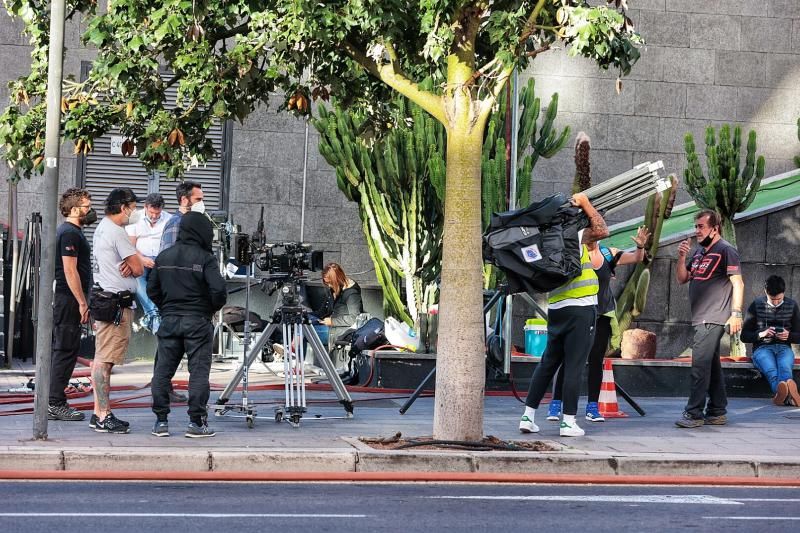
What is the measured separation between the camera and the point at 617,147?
2102cm

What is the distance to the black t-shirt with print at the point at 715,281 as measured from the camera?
1213 centimetres

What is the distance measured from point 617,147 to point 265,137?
5502mm

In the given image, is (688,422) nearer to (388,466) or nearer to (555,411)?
(555,411)

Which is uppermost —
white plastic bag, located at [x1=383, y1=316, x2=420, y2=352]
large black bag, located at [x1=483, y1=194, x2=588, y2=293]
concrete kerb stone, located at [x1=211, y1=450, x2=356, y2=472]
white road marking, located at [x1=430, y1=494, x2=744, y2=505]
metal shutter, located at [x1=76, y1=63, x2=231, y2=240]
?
metal shutter, located at [x1=76, y1=63, x2=231, y2=240]

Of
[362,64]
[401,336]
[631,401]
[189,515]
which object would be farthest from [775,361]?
[189,515]

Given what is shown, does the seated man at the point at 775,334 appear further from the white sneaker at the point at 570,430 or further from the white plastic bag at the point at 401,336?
the white sneaker at the point at 570,430

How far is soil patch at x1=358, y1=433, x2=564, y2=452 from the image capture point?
10.3 m

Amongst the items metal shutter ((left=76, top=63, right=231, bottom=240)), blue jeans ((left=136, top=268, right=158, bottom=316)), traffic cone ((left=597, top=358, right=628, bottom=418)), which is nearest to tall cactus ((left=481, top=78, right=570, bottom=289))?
traffic cone ((left=597, top=358, right=628, bottom=418))

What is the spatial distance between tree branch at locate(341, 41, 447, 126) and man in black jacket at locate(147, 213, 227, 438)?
189 centimetres

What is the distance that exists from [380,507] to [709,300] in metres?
5.09

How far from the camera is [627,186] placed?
13.0 meters

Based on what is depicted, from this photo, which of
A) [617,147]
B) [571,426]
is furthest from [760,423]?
[617,147]

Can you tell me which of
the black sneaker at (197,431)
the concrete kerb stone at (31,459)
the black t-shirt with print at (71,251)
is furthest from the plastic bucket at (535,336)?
the concrete kerb stone at (31,459)

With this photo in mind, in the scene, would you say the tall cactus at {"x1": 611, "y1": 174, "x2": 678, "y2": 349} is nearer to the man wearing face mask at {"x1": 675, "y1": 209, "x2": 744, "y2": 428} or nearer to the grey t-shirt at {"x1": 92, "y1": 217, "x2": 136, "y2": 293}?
the man wearing face mask at {"x1": 675, "y1": 209, "x2": 744, "y2": 428}
